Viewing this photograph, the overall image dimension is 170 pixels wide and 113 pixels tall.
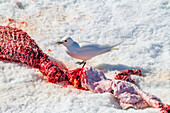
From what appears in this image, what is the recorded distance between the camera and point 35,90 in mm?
2852

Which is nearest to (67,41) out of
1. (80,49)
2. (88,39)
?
(80,49)

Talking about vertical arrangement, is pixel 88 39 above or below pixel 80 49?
above

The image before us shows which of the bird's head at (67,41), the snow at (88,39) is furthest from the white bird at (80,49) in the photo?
the snow at (88,39)

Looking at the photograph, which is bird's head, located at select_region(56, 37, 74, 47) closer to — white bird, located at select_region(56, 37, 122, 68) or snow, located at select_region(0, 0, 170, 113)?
white bird, located at select_region(56, 37, 122, 68)

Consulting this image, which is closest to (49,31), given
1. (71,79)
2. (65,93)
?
(71,79)

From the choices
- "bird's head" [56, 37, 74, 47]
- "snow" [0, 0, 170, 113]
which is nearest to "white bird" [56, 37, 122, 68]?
"bird's head" [56, 37, 74, 47]

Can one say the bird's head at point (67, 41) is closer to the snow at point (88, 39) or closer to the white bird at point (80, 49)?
the white bird at point (80, 49)

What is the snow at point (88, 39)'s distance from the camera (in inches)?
102

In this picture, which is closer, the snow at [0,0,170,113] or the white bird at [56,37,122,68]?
the snow at [0,0,170,113]

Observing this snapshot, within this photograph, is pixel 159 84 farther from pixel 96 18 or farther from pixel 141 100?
pixel 96 18

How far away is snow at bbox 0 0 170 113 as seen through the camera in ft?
8.54

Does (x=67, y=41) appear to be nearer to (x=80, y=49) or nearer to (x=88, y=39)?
(x=80, y=49)

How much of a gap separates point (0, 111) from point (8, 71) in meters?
0.87

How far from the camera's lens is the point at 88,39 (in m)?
4.29
